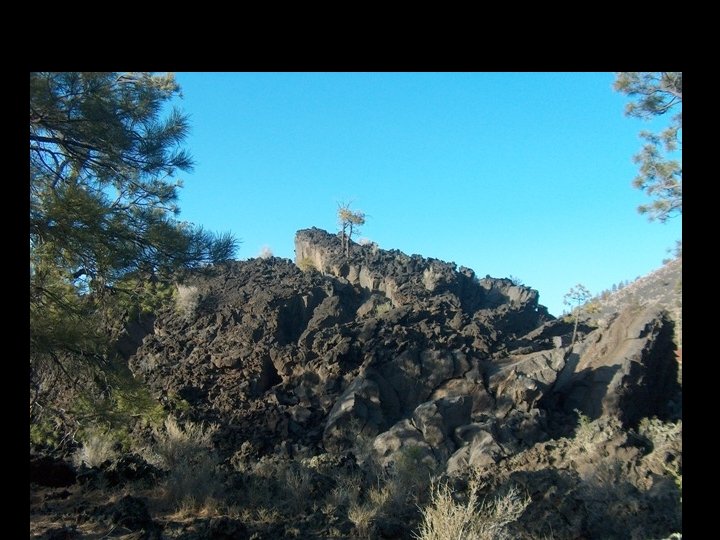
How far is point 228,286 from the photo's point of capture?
27.8 m

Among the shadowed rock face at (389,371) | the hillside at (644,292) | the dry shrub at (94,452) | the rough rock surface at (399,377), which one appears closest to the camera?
the dry shrub at (94,452)

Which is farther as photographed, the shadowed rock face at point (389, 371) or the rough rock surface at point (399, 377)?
the shadowed rock face at point (389, 371)

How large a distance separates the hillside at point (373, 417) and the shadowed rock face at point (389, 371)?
0.22ft

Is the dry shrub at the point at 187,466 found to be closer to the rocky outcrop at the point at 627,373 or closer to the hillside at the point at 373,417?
the hillside at the point at 373,417

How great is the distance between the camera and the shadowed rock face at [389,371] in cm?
1634

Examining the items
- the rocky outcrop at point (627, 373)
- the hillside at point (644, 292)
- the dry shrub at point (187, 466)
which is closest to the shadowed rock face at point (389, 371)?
the rocky outcrop at point (627, 373)

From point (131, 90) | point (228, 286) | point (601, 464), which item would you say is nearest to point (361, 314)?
point (228, 286)

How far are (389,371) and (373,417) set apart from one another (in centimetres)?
230

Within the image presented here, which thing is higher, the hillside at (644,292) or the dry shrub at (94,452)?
the hillside at (644,292)

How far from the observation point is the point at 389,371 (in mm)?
19516

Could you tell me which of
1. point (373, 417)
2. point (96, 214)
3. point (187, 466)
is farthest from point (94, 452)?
point (373, 417)

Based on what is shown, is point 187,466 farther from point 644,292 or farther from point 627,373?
point 644,292
